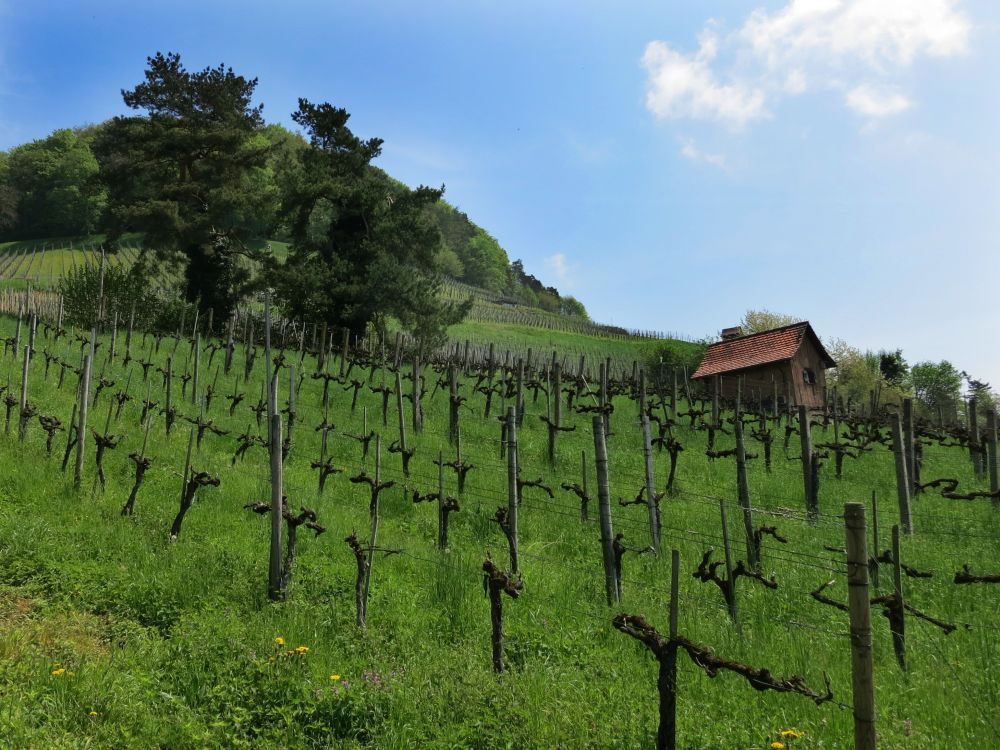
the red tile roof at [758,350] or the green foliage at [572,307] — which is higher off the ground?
the green foliage at [572,307]

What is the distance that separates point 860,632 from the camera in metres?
4.25

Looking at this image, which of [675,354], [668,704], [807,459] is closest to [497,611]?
[668,704]

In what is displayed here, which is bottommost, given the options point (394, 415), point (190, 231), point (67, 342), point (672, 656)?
point (672, 656)

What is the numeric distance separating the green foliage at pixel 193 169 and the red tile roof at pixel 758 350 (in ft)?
89.5

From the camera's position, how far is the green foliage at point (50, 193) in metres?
84.2

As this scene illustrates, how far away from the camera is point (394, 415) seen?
20.7 metres

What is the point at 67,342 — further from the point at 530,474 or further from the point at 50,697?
the point at 50,697

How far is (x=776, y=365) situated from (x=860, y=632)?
3817 cm

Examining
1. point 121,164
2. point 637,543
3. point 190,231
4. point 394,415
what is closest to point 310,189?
point 190,231

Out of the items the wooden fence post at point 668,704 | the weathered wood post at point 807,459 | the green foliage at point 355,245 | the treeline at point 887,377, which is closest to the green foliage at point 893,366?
the treeline at point 887,377

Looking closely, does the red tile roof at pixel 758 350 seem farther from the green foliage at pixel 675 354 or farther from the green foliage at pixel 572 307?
the green foliage at pixel 572 307

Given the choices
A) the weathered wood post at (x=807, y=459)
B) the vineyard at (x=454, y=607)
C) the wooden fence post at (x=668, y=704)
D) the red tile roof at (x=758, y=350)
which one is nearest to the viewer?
the wooden fence post at (x=668, y=704)

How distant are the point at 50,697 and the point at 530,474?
1040 centimetres

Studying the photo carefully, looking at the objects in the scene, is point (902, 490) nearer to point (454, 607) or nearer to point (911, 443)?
point (911, 443)
